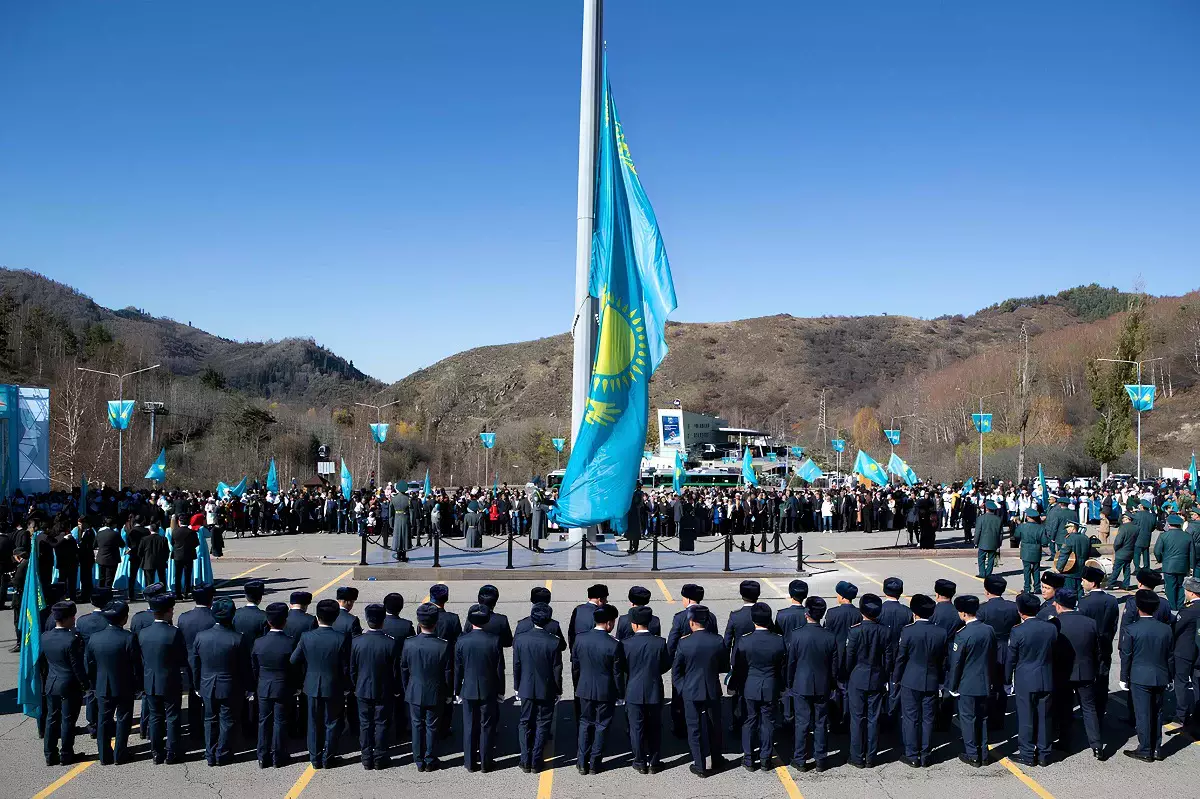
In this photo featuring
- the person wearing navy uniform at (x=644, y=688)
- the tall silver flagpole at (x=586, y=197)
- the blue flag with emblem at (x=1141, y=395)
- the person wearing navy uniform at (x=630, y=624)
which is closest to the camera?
the person wearing navy uniform at (x=644, y=688)

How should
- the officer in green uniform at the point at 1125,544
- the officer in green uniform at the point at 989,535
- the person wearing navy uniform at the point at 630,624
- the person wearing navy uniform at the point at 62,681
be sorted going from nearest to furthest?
the person wearing navy uniform at the point at 62,681 → the person wearing navy uniform at the point at 630,624 → the officer in green uniform at the point at 1125,544 → the officer in green uniform at the point at 989,535

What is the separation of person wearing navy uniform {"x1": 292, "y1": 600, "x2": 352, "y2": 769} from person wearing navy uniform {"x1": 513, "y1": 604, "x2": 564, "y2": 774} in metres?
1.60

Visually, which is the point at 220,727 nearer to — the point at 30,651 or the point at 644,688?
the point at 30,651

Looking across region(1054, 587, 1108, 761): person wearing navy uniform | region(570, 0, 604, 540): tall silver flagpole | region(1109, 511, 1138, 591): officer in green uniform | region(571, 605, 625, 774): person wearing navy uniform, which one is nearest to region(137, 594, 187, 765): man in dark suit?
region(571, 605, 625, 774): person wearing navy uniform

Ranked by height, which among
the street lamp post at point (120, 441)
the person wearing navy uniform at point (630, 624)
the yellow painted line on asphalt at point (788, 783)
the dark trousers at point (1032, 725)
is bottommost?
the yellow painted line on asphalt at point (788, 783)

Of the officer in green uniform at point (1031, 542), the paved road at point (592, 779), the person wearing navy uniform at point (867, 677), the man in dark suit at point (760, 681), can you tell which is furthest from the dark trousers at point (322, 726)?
the officer in green uniform at point (1031, 542)

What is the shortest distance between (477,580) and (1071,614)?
13.1 m

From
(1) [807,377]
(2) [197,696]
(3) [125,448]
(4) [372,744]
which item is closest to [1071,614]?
(4) [372,744]

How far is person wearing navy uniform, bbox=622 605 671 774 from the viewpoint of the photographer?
8094mm

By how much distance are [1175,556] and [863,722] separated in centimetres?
1026

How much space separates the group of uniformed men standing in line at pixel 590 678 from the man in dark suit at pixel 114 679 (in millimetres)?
16

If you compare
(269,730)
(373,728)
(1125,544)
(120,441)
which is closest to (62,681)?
(269,730)

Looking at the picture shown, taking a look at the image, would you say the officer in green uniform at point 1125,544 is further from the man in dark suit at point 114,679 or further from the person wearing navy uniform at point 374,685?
the man in dark suit at point 114,679

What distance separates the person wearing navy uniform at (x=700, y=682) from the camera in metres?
8.17
